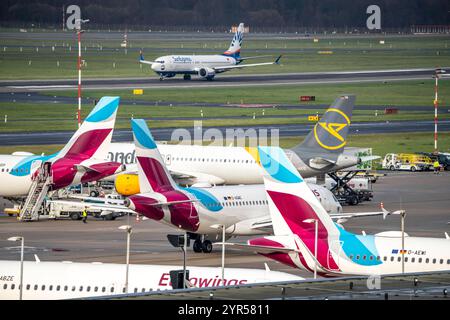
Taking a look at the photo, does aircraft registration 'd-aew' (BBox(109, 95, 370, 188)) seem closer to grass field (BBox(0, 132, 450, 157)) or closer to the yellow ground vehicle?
the yellow ground vehicle

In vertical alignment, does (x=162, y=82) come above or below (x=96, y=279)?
below

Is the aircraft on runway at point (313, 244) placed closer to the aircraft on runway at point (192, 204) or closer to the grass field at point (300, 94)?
the aircraft on runway at point (192, 204)

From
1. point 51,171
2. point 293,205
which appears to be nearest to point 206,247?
point 293,205

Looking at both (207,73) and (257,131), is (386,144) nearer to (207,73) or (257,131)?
(257,131)

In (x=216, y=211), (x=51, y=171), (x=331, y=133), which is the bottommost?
(x=51, y=171)

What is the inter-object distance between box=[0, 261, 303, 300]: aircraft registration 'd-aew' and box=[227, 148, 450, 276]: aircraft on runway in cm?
669

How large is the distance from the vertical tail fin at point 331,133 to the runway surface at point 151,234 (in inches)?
175

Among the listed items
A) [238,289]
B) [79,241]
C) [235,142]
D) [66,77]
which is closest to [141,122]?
[79,241]

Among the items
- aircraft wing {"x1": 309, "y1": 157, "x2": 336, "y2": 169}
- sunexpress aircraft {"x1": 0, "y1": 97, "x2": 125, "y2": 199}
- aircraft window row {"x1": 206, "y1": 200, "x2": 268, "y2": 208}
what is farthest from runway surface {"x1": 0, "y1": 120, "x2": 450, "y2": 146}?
aircraft window row {"x1": 206, "y1": 200, "x2": 268, "y2": 208}

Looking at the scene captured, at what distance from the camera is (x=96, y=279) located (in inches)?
1758

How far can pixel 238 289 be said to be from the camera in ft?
123

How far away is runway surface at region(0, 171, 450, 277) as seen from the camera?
64812mm

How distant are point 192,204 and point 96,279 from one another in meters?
21.1

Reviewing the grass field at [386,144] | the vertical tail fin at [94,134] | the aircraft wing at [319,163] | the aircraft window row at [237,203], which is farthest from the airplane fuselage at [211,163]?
the aircraft window row at [237,203]
